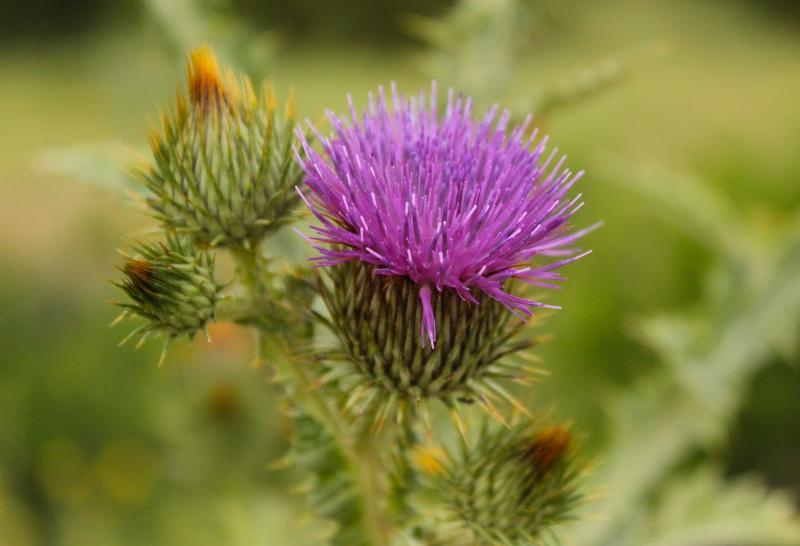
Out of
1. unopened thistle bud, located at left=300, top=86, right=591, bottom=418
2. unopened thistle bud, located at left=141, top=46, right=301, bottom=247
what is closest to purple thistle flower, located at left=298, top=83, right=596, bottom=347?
unopened thistle bud, located at left=300, top=86, right=591, bottom=418

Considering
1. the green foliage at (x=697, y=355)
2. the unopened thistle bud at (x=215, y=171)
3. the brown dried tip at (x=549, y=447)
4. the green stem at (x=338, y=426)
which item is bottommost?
the green stem at (x=338, y=426)

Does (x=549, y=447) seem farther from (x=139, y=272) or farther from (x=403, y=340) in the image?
(x=139, y=272)

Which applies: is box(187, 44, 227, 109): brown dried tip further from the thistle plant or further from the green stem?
the green stem

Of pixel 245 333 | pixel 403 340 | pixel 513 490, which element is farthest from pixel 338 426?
pixel 245 333

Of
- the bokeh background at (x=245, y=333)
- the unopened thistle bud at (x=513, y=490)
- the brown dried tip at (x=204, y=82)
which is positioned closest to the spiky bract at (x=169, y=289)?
the bokeh background at (x=245, y=333)

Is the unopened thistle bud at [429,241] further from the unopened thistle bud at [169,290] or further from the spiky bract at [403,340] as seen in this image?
the unopened thistle bud at [169,290]
